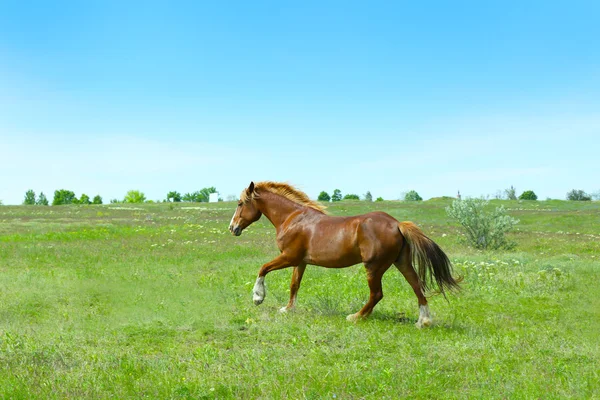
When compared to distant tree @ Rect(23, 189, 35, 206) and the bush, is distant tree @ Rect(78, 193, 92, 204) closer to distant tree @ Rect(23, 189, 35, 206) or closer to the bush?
distant tree @ Rect(23, 189, 35, 206)

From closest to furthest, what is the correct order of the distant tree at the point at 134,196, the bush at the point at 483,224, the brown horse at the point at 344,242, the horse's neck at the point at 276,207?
the brown horse at the point at 344,242, the horse's neck at the point at 276,207, the bush at the point at 483,224, the distant tree at the point at 134,196

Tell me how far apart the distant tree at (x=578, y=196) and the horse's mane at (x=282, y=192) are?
237 feet

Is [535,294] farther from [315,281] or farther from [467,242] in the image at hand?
[467,242]

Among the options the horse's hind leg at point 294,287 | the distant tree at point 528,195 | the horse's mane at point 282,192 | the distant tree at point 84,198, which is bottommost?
the horse's hind leg at point 294,287

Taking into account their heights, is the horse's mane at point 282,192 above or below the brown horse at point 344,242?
above

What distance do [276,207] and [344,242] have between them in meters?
2.05

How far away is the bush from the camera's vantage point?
85.8 ft

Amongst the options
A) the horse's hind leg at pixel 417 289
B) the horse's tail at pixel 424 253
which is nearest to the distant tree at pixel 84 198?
the horse's hind leg at pixel 417 289

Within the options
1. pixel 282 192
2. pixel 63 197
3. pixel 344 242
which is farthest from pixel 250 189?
pixel 63 197

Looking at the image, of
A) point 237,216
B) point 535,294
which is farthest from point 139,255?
point 535,294

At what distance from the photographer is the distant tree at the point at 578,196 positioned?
7438 cm

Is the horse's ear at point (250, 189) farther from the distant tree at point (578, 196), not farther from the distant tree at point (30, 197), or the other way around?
the distant tree at point (30, 197)

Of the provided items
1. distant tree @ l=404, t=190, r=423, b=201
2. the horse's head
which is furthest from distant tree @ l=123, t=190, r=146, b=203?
the horse's head

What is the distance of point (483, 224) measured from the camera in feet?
87.2
